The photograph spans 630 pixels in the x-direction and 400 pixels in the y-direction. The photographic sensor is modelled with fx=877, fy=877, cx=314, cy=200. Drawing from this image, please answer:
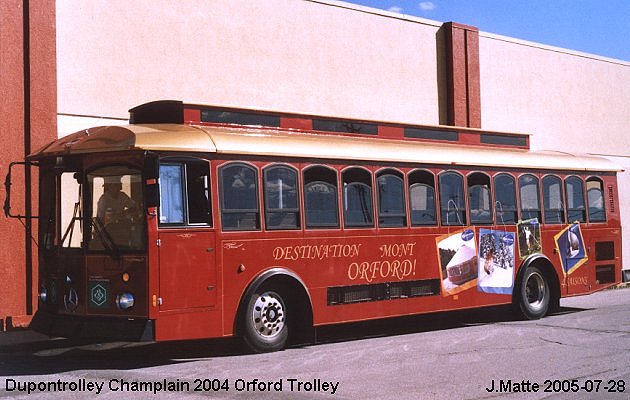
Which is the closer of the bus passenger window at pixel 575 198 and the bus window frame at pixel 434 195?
the bus window frame at pixel 434 195

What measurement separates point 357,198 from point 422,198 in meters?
1.40

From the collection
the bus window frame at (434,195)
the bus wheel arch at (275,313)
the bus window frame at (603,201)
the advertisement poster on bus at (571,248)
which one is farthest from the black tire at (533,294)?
the bus wheel arch at (275,313)

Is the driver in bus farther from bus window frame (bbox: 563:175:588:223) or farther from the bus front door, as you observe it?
bus window frame (bbox: 563:175:588:223)

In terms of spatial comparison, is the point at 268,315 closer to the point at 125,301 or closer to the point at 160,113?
the point at 125,301

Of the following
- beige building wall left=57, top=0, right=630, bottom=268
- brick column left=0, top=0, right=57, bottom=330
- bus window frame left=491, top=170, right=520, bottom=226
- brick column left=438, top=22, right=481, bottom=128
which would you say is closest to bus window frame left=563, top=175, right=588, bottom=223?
bus window frame left=491, top=170, right=520, bottom=226

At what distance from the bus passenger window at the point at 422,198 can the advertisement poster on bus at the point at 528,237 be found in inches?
81.5

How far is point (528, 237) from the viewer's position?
593 inches

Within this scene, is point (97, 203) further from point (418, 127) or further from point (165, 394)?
point (418, 127)

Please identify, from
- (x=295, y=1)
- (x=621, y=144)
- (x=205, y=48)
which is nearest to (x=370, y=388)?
(x=205, y=48)

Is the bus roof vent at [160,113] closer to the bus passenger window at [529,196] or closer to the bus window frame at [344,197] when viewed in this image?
the bus window frame at [344,197]

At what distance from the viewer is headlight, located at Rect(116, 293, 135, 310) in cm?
1016

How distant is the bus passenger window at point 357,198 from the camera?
40.9 ft

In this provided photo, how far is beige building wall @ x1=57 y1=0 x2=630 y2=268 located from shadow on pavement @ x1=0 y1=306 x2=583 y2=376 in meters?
3.98

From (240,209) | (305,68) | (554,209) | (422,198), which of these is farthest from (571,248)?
(240,209)
